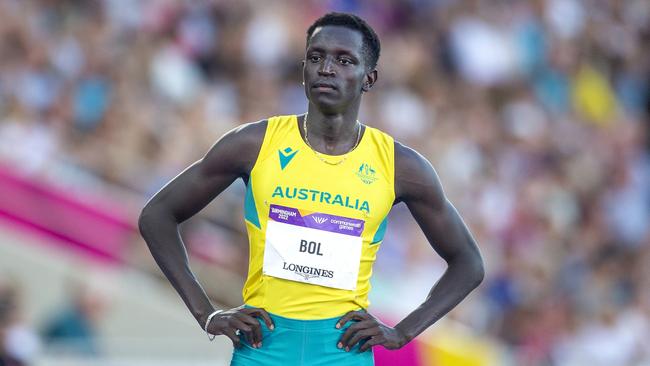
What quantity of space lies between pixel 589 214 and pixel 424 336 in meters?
4.03

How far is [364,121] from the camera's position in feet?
44.1

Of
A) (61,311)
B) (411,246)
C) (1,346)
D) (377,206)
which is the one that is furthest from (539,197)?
(377,206)

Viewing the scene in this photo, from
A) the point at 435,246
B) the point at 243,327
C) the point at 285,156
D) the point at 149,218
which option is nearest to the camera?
the point at 243,327

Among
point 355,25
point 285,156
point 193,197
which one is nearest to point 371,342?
point 285,156

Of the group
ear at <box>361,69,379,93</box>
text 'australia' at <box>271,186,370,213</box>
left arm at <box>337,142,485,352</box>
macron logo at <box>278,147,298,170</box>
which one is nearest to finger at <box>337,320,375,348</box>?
left arm at <box>337,142,485,352</box>

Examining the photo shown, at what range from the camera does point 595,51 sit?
17.0 m

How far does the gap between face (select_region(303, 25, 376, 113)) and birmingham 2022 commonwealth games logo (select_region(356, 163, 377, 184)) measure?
265mm

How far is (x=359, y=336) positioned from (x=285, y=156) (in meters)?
0.82

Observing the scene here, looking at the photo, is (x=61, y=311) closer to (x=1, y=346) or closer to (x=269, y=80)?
(x=1, y=346)

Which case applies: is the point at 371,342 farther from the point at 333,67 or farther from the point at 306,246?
the point at 333,67

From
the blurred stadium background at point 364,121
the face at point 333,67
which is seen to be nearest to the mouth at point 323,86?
the face at point 333,67

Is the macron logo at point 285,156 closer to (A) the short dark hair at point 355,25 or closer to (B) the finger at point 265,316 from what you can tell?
(A) the short dark hair at point 355,25

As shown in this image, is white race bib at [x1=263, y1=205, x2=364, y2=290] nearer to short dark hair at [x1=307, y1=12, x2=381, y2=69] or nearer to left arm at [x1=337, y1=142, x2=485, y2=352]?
left arm at [x1=337, y1=142, x2=485, y2=352]

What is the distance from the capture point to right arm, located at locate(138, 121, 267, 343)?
225 inches
